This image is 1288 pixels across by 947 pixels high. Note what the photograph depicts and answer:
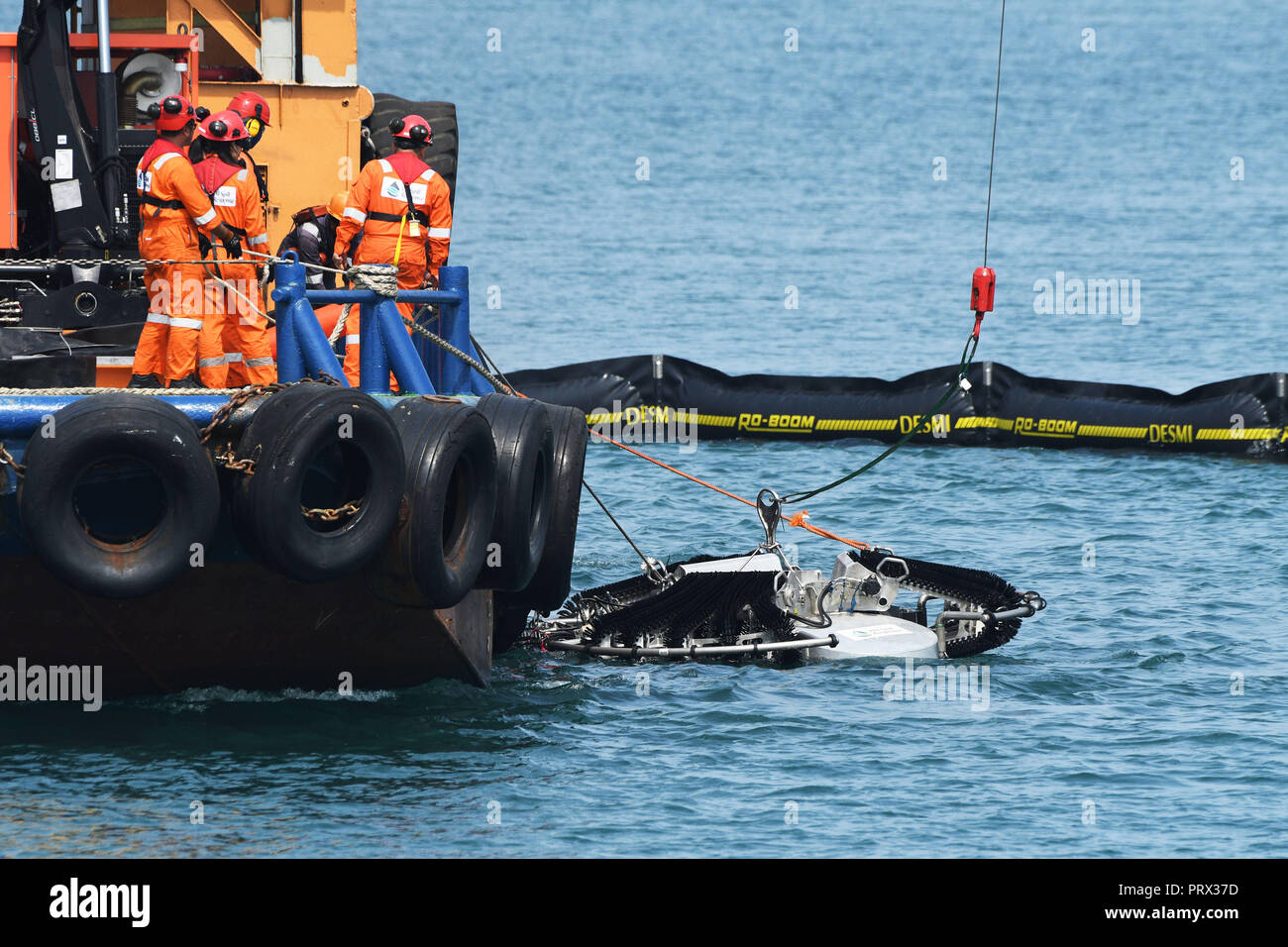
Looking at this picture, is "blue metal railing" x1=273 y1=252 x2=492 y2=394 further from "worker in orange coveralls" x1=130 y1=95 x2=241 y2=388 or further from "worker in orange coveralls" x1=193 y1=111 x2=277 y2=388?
"worker in orange coveralls" x1=130 y1=95 x2=241 y2=388

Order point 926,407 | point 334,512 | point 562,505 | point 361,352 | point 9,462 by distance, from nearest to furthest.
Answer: point 9,462 → point 334,512 → point 361,352 → point 562,505 → point 926,407

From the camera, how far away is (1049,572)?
15523mm

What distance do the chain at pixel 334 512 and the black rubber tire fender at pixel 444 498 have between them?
0.82 feet

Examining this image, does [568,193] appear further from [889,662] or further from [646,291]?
[889,662]

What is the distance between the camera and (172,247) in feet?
36.4

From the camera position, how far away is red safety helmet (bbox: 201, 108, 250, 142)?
11336 mm

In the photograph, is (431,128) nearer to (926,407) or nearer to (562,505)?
(562,505)

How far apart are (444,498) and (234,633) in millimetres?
1453

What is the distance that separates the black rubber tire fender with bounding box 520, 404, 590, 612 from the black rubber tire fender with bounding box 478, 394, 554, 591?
0.42 meters

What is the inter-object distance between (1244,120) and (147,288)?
9054 centimetres

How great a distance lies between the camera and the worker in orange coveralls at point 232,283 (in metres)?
10.9

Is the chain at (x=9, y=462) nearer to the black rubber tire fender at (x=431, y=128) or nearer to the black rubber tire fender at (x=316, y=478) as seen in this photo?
the black rubber tire fender at (x=316, y=478)

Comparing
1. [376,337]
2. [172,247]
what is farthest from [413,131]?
[376,337]

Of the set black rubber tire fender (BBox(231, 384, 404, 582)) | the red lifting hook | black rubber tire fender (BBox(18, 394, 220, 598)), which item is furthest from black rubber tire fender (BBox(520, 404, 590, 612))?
black rubber tire fender (BBox(18, 394, 220, 598))
